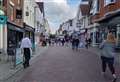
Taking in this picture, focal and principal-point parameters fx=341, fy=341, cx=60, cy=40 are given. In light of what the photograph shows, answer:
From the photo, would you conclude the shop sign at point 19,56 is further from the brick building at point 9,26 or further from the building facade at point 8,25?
the brick building at point 9,26

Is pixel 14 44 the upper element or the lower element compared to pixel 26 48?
upper

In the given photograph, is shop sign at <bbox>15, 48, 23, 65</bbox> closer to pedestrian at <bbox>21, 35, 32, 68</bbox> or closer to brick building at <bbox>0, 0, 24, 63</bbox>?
pedestrian at <bbox>21, 35, 32, 68</bbox>

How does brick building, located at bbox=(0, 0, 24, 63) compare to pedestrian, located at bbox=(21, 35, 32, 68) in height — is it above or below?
above

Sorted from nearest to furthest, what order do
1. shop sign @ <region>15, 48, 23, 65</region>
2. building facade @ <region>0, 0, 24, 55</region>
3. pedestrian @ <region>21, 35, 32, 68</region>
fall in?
shop sign @ <region>15, 48, 23, 65</region> < pedestrian @ <region>21, 35, 32, 68</region> < building facade @ <region>0, 0, 24, 55</region>

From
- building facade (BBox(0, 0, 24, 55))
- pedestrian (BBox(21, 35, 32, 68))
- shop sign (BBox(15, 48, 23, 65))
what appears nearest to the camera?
shop sign (BBox(15, 48, 23, 65))

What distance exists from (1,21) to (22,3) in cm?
2975

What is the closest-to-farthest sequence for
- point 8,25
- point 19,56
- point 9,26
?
point 19,56 < point 8,25 < point 9,26

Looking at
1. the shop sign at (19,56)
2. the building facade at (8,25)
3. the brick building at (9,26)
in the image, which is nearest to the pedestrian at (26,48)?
the shop sign at (19,56)

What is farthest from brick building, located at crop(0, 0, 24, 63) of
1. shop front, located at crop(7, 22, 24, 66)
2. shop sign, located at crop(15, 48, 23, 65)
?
shop sign, located at crop(15, 48, 23, 65)

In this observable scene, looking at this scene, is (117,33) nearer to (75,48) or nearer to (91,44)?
(75,48)

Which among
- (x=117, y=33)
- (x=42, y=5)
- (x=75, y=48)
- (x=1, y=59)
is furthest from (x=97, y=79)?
(x=42, y=5)

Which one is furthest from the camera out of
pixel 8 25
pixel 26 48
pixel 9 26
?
pixel 9 26

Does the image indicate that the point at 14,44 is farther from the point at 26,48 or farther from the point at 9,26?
the point at 26,48

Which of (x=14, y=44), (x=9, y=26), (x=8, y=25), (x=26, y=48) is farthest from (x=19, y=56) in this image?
(x=14, y=44)
